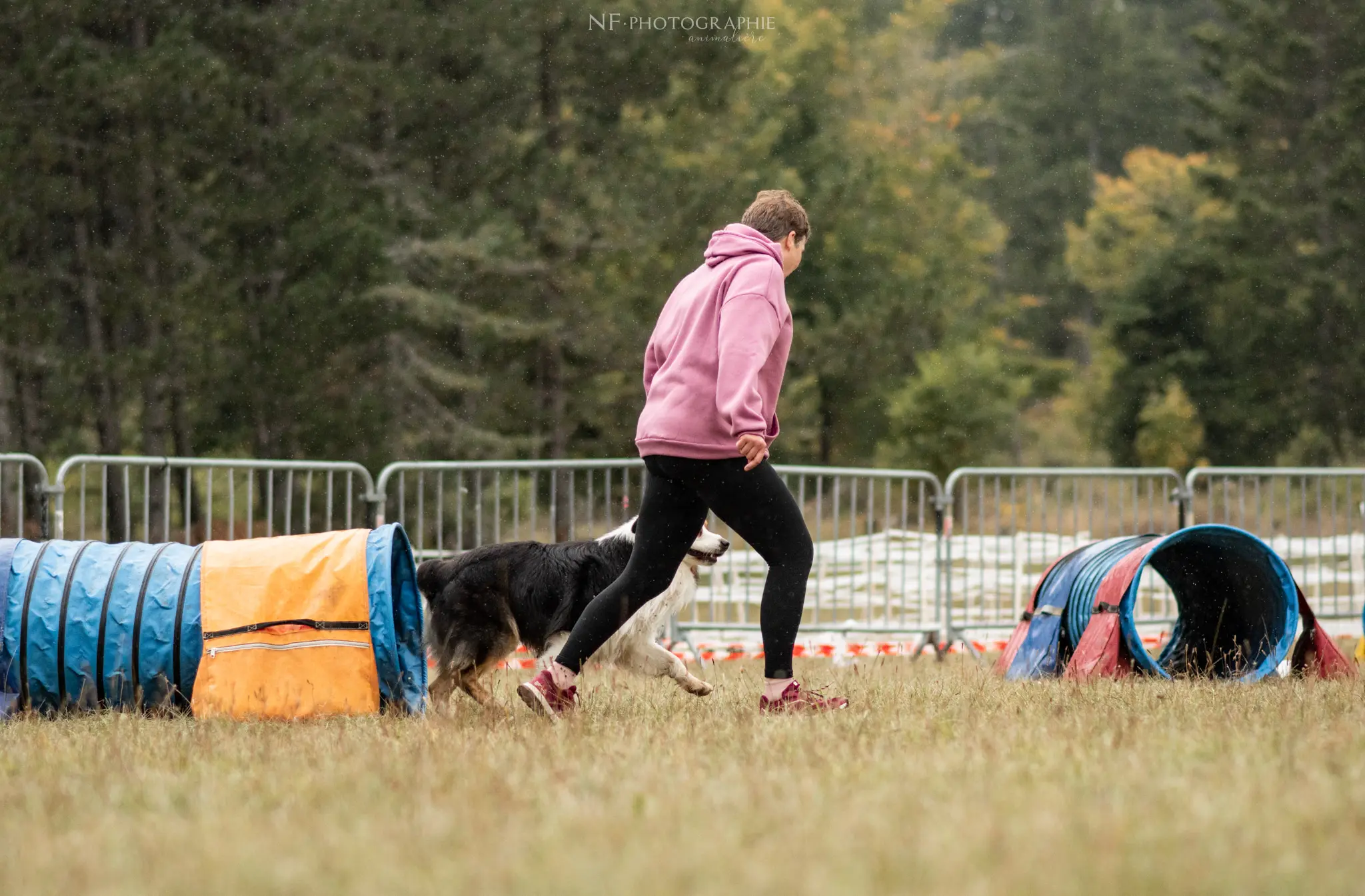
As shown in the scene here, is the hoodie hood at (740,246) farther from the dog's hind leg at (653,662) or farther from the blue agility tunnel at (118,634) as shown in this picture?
the dog's hind leg at (653,662)

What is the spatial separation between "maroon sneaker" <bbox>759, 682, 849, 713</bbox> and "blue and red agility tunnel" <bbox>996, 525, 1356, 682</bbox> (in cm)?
158

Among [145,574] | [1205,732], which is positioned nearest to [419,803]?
[1205,732]

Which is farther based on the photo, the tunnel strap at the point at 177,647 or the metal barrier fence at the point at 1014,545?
the metal barrier fence at the point at 1014,545

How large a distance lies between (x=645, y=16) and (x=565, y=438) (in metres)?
6.99

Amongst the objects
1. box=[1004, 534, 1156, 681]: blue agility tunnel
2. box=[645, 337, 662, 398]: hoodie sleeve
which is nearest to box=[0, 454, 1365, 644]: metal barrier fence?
box=[1004, 534, 1156, 681]: blue agility tunnel

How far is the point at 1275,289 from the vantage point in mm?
29328

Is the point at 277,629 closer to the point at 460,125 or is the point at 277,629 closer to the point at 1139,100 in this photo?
the point at 460,125

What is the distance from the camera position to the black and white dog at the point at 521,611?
629 centimetres

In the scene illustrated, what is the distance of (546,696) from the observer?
507cm

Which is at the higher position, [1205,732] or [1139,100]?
[1139,100]

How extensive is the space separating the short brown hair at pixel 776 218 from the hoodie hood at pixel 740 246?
0.05m

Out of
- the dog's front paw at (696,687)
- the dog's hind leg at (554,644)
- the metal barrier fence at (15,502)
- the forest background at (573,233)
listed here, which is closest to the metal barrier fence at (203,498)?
the metal barrier fence at (15,502)

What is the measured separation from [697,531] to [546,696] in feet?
2.56

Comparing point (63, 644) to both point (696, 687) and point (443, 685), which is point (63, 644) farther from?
point (696, 687)
